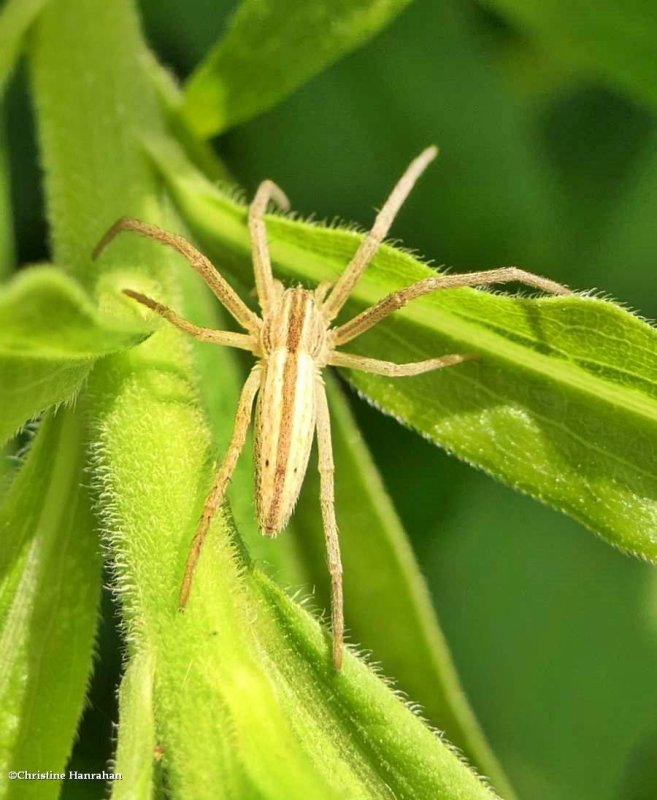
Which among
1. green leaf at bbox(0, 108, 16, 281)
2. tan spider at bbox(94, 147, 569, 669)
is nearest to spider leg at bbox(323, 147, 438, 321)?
tan spider at bbox(94, 147, 569, 669)

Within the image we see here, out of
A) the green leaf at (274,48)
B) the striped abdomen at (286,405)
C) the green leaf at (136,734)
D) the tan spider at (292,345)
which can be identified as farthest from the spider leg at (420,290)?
the green leaf at (136,734)

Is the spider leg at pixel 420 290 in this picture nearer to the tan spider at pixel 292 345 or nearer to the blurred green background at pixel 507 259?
the tan spider at pixel 292 345

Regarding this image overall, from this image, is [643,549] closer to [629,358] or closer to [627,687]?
[629,358]

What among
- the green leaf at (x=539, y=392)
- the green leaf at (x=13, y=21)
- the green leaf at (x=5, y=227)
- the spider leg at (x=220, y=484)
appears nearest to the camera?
the spider leg at (x=220, y=484)

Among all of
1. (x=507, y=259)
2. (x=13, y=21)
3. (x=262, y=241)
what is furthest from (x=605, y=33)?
(x=13, y=21)

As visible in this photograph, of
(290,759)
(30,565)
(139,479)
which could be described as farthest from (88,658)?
(290,759)

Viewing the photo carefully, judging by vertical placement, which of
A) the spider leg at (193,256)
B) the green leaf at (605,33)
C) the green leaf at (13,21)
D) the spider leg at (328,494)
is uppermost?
the green leaf at (13,21)

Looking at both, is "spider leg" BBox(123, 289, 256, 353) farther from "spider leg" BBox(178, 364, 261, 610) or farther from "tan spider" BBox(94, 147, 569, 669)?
"spider leg" BBox(178, 364, 261, 610)

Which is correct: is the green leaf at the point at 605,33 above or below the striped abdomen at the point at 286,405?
above

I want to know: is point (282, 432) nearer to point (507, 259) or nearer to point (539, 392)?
point (539, 392)
